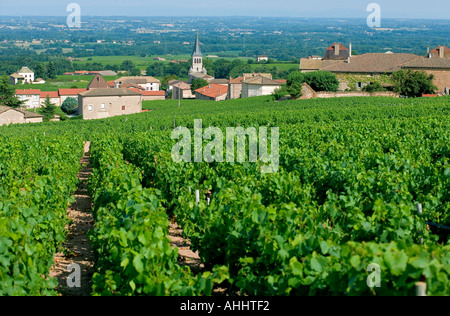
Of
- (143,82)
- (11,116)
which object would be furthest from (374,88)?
(143,82)

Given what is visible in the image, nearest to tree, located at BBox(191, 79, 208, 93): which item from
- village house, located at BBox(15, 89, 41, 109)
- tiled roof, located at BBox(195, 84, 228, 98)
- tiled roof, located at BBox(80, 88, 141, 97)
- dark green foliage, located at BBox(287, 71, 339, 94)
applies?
tiled roof, located at BBox(195, 84, 228, 98)

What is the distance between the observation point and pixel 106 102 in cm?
5750

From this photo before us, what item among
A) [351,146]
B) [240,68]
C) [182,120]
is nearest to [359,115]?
[182,120]

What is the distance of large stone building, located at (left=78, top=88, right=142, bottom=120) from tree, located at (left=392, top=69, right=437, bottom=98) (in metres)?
28.2

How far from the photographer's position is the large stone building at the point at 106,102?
5662 centimetres

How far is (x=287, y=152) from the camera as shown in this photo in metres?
12.0

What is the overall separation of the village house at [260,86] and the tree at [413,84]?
16.9 metres

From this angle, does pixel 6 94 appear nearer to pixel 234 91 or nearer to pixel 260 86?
pixel 234 91

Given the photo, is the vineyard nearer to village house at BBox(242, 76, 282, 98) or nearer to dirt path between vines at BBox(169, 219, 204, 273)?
dirt path between vines at BBox(169, 219, 204, 273)

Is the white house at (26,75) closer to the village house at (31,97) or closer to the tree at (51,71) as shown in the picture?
the tree at (51,71)

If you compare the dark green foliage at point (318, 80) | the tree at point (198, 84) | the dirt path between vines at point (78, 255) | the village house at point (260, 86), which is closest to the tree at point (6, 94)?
the tree at point (198, 84)

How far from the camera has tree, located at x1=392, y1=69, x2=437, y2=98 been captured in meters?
53.6
